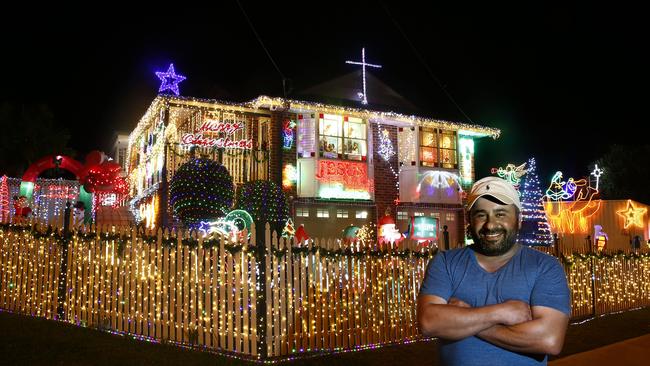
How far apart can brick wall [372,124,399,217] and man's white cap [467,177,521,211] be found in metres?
16.8

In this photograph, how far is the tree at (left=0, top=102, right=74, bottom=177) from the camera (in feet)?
116

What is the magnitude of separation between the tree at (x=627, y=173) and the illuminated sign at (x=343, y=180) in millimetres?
34171

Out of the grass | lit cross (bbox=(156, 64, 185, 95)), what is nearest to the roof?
lit cross (bbox=(156, 64, 185, 95))

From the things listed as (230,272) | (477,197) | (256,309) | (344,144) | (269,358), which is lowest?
(269,358)

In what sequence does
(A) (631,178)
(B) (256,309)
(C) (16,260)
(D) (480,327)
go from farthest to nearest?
(A) (631,178) < (C) (16,260) < (B) (256,309) < (D) (480,327)

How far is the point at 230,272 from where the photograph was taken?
718cm

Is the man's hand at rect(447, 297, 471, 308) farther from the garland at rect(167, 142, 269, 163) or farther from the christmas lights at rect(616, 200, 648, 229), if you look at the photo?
the christmas lights at rect(616, 200, 648, 229)

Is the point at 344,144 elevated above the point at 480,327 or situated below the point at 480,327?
above

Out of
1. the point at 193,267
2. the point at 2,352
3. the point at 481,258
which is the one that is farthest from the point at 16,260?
the point at 481,258

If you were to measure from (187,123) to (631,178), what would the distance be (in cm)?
4050

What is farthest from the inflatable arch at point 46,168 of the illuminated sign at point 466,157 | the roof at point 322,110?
the illuminated sign at point 466,157

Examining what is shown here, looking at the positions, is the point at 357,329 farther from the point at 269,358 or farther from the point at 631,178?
the point at 631,178

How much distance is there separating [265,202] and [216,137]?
3561 mm

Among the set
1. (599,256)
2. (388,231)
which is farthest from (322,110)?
(599,256)
